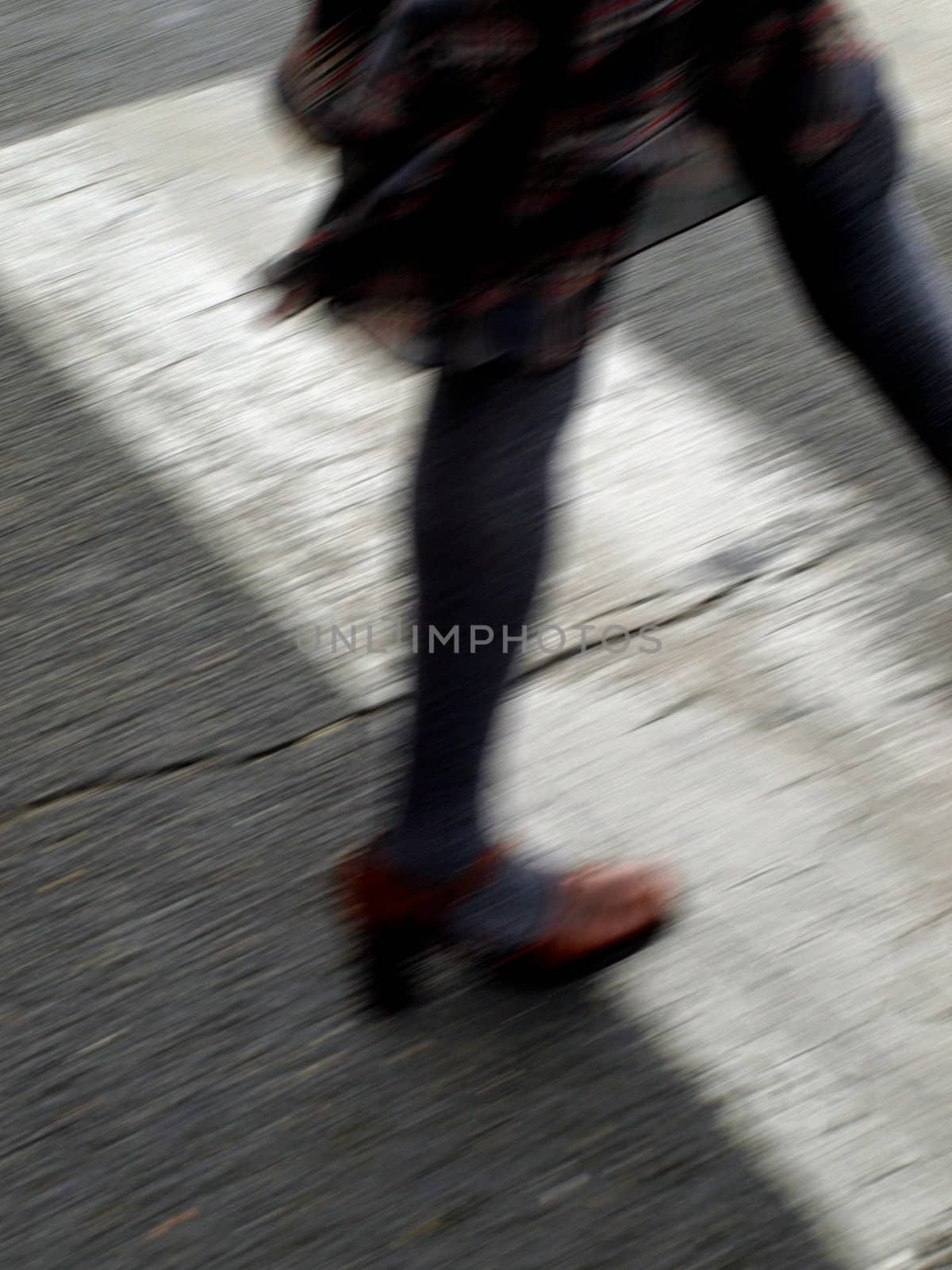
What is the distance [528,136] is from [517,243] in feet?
0.29

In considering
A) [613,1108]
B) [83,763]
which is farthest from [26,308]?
[613,1108]

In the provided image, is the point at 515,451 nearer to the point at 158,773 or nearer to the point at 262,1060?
the point at 262,1060

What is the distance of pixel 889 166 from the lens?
5.11 ft

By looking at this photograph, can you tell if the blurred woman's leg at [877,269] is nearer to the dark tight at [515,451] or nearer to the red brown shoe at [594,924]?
the dark tight at [515,451]

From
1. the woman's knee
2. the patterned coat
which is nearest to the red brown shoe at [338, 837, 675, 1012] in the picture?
the patterned coat

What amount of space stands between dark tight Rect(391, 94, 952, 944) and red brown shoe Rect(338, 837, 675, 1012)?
0.07ft

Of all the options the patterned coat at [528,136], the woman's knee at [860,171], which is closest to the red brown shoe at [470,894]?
the patterned coat at [528,136]

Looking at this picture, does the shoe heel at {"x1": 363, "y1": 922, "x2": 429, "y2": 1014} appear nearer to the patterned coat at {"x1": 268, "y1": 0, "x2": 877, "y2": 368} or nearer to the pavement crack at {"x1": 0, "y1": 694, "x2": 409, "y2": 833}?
the pavement crack at {"x1": 0, "y1": 694, "x2": 409, "y2": 833}

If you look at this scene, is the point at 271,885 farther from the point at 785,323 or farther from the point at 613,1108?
the point at 785,323

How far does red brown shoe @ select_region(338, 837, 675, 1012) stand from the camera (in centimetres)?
163

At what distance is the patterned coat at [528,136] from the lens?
1.30 m

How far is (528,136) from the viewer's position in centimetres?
132

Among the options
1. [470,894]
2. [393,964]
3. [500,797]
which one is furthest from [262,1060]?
[500,797]

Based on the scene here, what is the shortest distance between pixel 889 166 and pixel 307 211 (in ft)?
6.69
